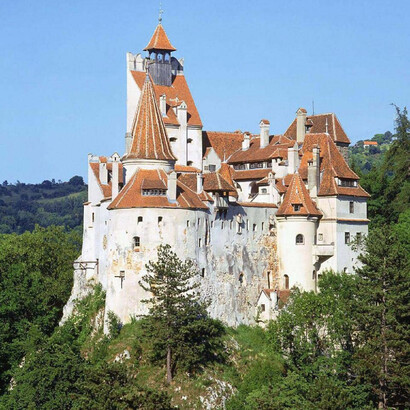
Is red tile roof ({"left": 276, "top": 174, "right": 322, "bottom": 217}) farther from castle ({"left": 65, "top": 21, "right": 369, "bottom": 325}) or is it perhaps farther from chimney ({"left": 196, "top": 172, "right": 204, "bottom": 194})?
chimney ({"left": 196, "top": 172, "right": 204, "bottom": 194})

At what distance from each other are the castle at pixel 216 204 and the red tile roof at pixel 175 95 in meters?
0.12

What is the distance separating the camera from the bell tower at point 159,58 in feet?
342

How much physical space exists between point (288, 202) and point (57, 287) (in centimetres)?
2866

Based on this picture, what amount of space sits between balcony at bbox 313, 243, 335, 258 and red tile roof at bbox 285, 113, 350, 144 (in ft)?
51.6

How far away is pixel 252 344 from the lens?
88.6m

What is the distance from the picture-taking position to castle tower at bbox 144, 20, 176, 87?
104 metres

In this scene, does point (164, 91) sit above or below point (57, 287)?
above

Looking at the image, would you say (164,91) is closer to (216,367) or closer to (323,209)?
(323,209)

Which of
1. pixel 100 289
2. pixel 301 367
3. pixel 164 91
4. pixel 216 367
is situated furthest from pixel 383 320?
pixel 164 91

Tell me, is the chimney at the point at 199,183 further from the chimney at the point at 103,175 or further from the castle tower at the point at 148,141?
the chimney at the point at 103,175

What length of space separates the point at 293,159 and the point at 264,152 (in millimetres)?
4070

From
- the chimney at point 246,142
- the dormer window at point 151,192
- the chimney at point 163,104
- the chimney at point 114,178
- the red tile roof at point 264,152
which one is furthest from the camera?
the chimney at point 246,142

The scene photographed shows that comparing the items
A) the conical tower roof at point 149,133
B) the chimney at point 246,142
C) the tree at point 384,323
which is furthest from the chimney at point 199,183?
the chimney at point 246,142

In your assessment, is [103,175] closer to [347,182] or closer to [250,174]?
[250,174]
